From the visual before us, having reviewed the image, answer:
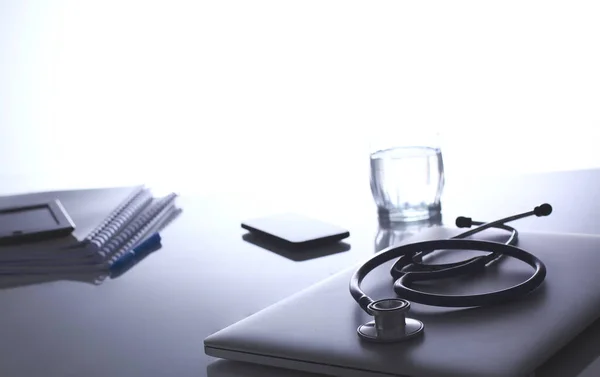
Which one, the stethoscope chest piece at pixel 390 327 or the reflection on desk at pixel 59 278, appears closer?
the stethoscope chest piece at pixel 390 327

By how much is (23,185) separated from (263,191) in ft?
7.33

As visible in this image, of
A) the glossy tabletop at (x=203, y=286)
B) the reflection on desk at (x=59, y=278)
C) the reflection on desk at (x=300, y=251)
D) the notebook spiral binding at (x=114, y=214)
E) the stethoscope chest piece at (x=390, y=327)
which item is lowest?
the reflection on desk at (x=300, y=251)

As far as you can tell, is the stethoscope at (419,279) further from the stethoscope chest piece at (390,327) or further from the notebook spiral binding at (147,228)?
the notebook spiral binding at (147,228)

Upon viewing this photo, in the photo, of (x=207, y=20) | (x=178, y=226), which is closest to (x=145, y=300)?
(x=178, y=226)

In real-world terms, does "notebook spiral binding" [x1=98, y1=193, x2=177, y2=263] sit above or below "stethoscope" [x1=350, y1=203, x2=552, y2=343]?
below

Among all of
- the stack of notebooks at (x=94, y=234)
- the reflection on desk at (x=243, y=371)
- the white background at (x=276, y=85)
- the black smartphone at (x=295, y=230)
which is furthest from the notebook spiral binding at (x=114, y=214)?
A: the white background at (x=276, y=85)

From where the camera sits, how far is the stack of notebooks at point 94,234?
0.97 m

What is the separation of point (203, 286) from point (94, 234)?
0.24 m

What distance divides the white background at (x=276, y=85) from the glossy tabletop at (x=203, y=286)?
72.4 inches

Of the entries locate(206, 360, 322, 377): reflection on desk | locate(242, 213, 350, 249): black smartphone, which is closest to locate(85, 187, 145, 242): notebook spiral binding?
locate(242, 213, 350, 249): black smartphone

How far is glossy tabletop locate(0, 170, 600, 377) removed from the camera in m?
0.61

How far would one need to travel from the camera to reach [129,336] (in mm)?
669

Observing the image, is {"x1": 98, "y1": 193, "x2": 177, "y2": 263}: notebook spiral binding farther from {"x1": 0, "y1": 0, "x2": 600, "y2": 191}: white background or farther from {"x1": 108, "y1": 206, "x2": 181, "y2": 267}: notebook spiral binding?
{"x1": 0, "y1": 0, "x2": 600, "y2": 191}: white background

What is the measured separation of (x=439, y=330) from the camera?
A: 20.8 inches
